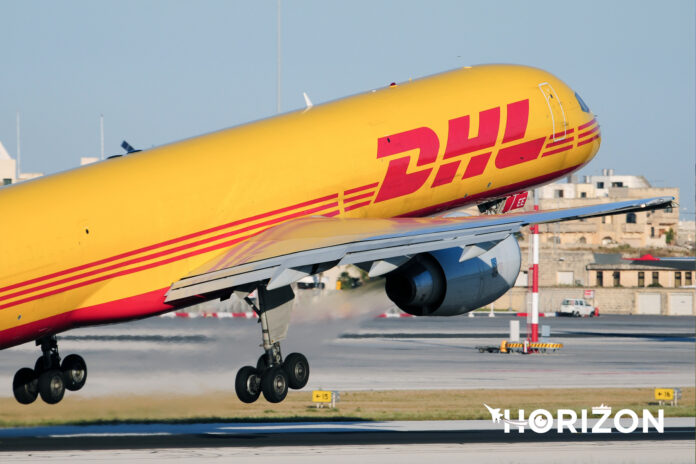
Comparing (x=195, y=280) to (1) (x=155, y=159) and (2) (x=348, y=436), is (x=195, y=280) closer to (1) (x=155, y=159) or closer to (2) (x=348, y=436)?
(1) (x=155, y=159)

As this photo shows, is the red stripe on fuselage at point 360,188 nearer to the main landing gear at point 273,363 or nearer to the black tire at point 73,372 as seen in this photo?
the main landing gear at point 273,363

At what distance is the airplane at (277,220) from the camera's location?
2717 centimetres

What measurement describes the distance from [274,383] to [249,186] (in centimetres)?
508

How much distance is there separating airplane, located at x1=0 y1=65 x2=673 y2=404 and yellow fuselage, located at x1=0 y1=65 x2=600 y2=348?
4 cm

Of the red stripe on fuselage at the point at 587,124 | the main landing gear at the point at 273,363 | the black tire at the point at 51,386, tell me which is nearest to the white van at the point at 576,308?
the red stripe on fuselage at the point at 587,124

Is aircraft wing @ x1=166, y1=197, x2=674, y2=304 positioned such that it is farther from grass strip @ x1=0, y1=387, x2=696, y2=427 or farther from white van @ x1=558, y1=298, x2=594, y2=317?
white van @ x1=558, y1=298, x2=594, y2=317

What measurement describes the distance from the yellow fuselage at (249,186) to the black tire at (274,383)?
332cm

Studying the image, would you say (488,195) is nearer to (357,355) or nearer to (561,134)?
(561,134)

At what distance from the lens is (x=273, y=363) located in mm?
29609

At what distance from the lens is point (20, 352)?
199 ft

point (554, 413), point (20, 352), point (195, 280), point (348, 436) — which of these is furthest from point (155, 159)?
point (20, 352)

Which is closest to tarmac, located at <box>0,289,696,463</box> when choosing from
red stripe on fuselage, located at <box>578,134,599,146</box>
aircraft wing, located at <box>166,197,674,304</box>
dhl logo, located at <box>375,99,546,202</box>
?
dhl logo, located at <box>375,99,546,202</box>

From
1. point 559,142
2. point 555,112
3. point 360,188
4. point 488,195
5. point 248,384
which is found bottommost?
point 248,384

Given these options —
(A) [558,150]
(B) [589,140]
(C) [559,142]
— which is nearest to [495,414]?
(B) [589,140]
